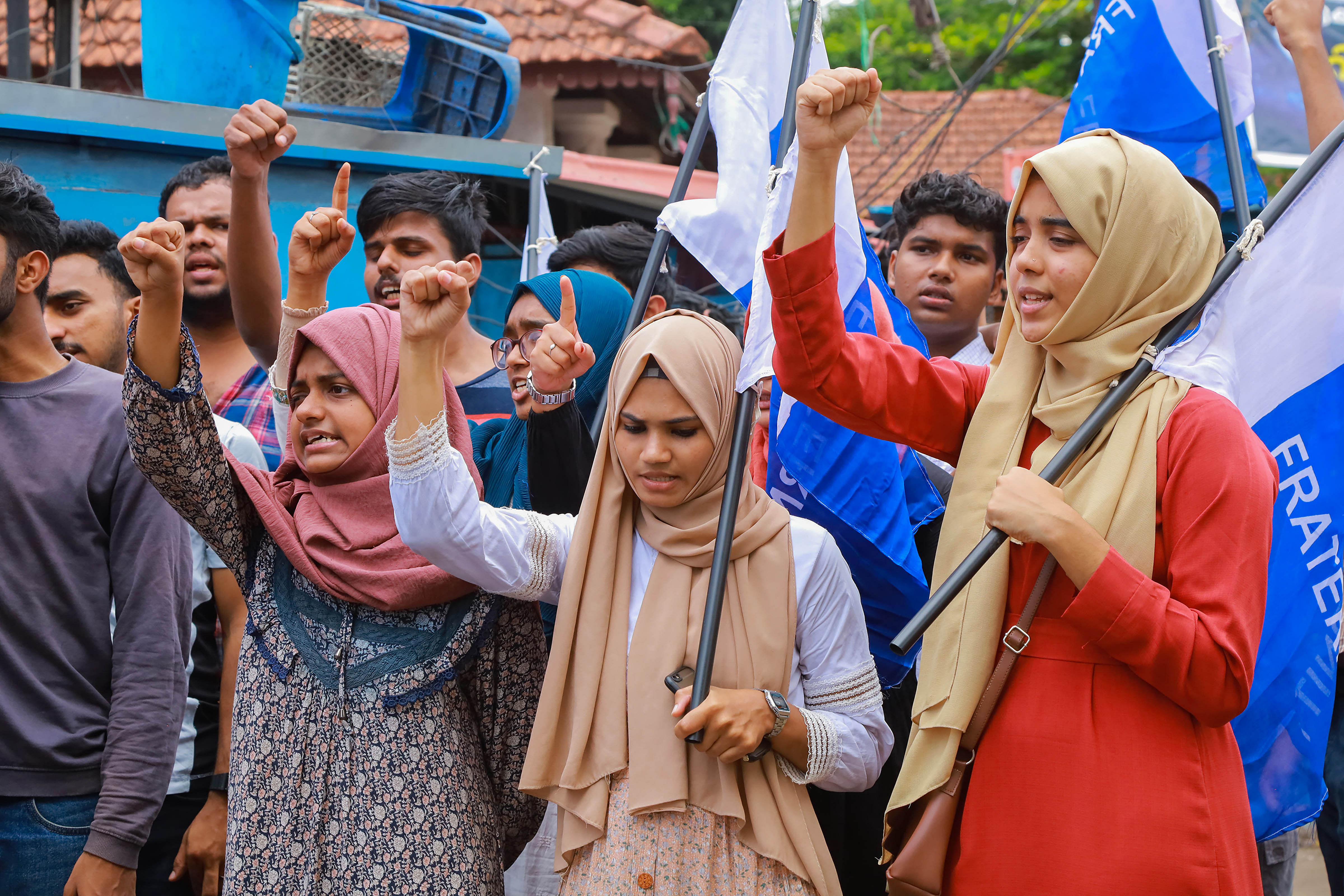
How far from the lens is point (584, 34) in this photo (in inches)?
408

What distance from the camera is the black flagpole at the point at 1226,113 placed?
2658mm

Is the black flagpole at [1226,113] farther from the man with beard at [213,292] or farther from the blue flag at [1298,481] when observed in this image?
the man with beard at [213,292]

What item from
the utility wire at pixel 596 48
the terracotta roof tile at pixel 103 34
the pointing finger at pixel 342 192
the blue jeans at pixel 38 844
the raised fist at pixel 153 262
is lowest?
the terracotta roof tile at pixel 103 34

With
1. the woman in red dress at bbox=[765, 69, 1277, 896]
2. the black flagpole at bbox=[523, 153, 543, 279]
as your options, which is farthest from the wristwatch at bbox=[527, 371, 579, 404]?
the black flagpole at bbox=[523, 153, 543, 279]

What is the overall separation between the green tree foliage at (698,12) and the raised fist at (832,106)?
555 inches

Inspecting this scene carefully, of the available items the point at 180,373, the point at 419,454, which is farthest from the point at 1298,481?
the point at 180,373

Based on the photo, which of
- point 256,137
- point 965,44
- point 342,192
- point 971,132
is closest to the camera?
point 256,137

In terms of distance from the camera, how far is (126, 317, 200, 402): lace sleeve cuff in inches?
83.1

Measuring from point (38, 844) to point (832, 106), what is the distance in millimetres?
2073

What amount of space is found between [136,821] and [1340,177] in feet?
8.69

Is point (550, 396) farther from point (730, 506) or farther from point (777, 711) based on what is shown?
point (777, 711)

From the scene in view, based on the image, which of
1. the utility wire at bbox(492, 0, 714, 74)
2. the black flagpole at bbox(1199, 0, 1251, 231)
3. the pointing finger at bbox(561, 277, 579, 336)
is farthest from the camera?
the utility wire at bbox(492, 0, 714, 74)

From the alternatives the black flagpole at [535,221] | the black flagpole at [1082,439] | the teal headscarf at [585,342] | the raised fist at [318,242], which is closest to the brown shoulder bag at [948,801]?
the black flagpole at [1082,439]

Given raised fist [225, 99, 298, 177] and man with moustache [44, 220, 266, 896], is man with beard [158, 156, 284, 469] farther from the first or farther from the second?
raised fist [225, 99, 298, 177]
